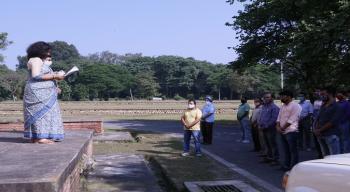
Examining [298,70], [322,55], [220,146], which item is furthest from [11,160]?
[298,70]

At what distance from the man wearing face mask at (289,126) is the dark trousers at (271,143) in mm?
986

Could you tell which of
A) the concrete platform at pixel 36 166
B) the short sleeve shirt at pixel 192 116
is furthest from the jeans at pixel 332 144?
the short sleeve shirt at pixel 192 116

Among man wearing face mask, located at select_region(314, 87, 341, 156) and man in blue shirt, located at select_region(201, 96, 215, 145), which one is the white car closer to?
man wearing face mask, located at select_region(314, 87, 341, 156)

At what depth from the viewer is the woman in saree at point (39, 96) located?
7.27m

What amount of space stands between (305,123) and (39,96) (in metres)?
9.24

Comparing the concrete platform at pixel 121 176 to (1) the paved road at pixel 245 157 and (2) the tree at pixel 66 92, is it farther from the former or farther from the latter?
(2) the tree at pixel 66 92

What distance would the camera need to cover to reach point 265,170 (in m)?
10.8

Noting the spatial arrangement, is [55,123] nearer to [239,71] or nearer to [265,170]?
[265,170]

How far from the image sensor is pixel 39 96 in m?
7.29

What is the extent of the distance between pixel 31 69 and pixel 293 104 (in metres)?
5.34

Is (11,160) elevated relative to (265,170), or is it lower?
elevated

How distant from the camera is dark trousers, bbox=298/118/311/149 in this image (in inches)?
569

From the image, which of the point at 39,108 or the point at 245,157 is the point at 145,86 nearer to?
the point at 245,157

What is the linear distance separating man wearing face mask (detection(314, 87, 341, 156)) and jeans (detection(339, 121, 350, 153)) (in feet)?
0.37
